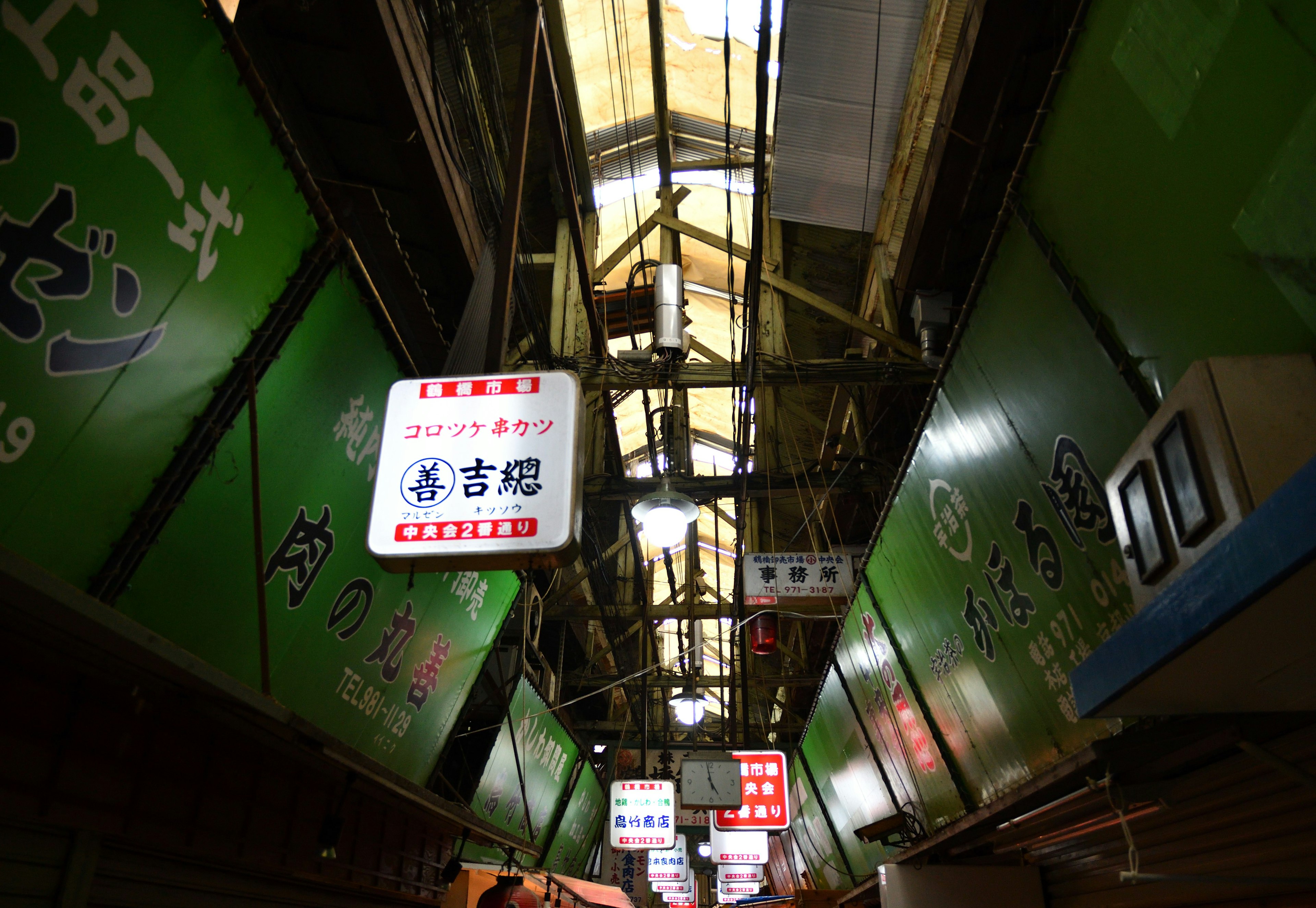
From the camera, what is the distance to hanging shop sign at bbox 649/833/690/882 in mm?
23344

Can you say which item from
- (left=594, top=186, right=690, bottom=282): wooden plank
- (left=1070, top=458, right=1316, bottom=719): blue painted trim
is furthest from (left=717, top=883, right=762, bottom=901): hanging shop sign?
(left=1070, top=458, right=1316, bottom=719): blue painted trim

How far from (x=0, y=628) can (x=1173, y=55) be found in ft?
20.2

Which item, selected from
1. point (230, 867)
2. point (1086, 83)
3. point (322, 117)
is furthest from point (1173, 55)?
point (230, 867)

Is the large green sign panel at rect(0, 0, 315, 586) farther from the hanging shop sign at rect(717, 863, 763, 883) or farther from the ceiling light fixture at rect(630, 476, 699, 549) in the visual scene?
the hanging shop sign at rect(717, 863, 763, 883)

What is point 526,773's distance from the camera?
14406 mm

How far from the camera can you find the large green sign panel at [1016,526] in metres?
4.73

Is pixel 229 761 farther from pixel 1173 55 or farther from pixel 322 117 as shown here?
pixel 1173 55

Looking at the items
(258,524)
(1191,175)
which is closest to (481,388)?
(258,524)

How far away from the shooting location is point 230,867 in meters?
6.42

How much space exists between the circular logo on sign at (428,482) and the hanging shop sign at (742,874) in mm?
24388

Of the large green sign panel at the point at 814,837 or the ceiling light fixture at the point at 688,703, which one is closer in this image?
the large green sign panel at the point at 814,837

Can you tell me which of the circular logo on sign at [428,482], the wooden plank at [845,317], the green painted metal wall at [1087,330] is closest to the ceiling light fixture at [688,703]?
the wooden plank at [845,317]

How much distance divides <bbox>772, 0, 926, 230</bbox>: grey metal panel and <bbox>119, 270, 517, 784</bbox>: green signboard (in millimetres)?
6111

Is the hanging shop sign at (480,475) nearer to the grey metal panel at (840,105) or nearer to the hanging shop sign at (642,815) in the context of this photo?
the grey metal panel at (840,105)
